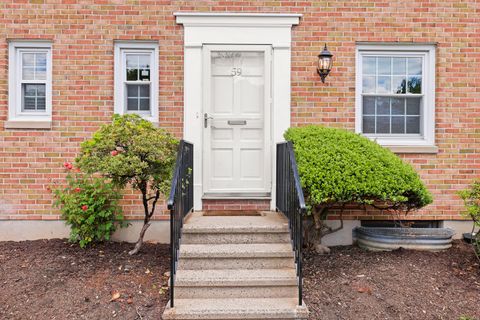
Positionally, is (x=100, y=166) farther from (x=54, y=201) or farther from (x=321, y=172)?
(x=321, y=172)

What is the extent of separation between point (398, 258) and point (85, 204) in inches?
163

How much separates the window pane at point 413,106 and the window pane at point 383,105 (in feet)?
1.05

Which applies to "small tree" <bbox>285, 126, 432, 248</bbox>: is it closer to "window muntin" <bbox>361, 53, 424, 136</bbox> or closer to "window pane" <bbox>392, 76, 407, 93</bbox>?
"window muntin" <bbox>361, 53, 424, 136</bbox>

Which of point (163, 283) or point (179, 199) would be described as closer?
point (179, 199)

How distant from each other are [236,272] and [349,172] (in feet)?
5.85

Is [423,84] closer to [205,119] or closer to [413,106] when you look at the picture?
[413,106]

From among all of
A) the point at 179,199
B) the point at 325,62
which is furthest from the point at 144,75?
the point at 325,62

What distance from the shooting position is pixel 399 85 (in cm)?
629

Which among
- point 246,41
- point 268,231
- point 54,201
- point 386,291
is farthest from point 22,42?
point 386,291

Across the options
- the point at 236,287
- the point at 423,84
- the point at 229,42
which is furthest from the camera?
the point at 423,84

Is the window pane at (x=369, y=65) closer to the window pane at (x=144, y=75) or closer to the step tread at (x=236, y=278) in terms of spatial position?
the window pane at (x=144, y=75)

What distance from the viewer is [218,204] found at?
6.02m

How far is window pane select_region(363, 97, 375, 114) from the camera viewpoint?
6277mm

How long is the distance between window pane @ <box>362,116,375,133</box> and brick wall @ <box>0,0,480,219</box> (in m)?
0.27
